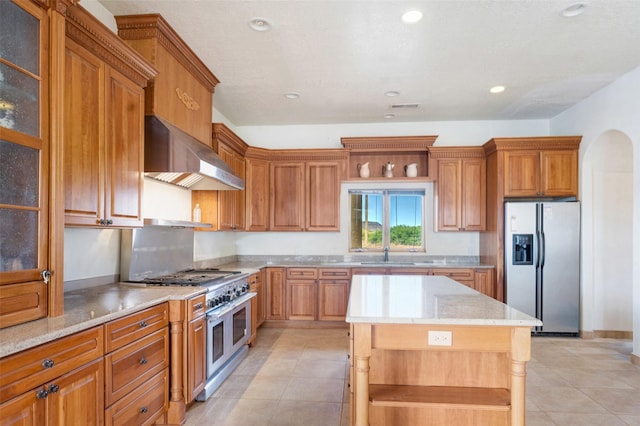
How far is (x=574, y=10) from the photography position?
2650 millimetres

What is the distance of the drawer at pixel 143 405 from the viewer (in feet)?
6.38

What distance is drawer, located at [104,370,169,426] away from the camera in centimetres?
194

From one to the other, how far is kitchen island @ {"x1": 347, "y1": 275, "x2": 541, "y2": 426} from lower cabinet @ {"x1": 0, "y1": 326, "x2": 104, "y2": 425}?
1.24 meters

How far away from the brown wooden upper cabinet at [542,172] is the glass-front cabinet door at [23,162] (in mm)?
4794

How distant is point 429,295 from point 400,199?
3290mm

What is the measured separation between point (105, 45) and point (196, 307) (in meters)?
1.78

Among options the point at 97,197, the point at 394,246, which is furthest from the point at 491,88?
the point at 97,197

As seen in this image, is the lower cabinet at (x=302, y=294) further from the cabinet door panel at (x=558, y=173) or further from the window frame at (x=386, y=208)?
the cabinet door panel at (x=558, y=173)

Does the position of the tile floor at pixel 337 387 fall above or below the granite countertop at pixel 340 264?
below

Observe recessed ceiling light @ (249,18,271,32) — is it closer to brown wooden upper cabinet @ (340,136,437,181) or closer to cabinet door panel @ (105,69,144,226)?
cabinet door panel @ (105,69,144,226)

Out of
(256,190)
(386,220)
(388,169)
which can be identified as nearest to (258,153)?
(256,190)

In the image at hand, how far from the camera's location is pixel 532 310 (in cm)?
465

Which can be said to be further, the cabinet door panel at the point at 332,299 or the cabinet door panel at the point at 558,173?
the cabinet door panel at the point at 332,299

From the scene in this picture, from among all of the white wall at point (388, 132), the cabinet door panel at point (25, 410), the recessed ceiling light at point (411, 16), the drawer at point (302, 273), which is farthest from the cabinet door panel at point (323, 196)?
the cabinet door panel at point (25, 410)
